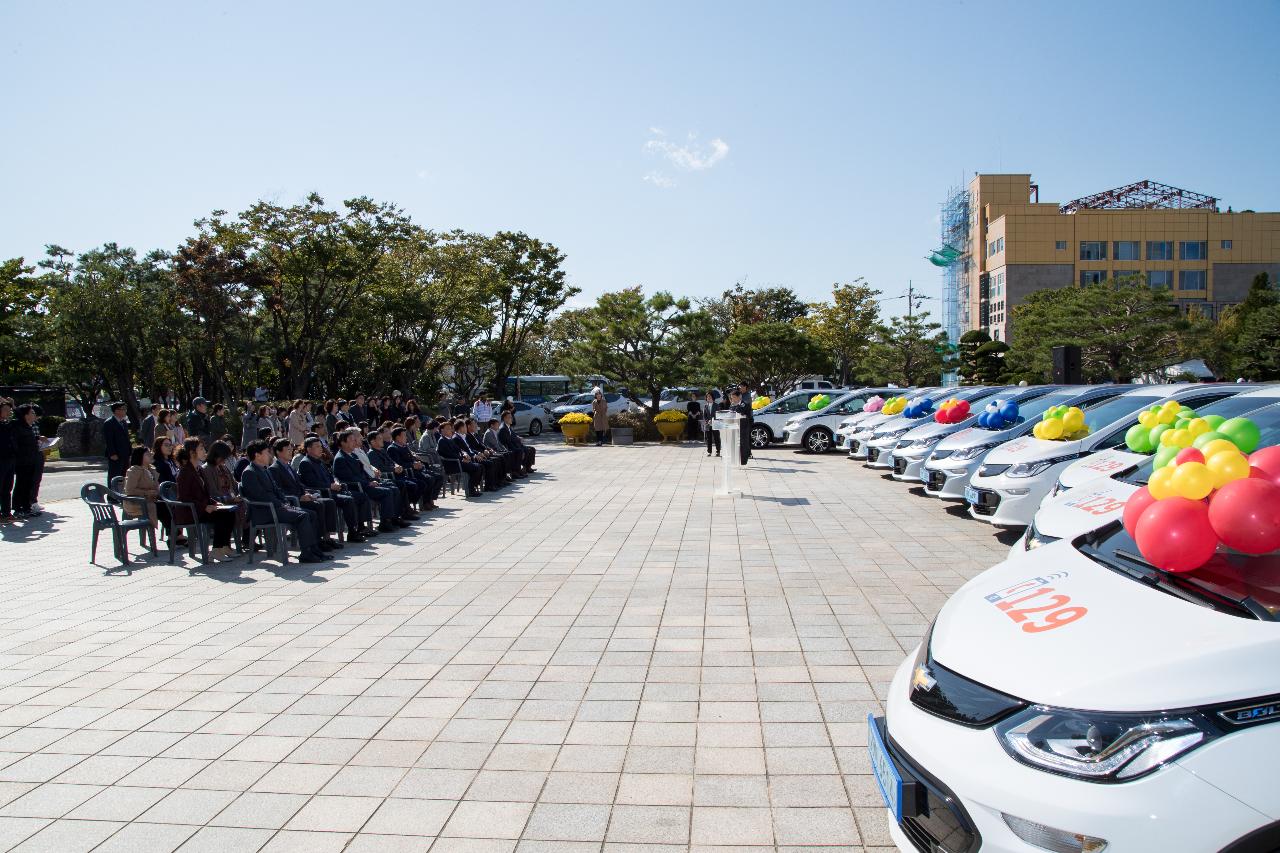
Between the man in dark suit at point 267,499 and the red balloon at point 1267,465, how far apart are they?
8.03 m

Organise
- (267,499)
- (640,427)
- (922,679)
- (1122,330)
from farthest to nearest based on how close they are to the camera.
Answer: (1122,330), (640,427), (267,499), (922,679)

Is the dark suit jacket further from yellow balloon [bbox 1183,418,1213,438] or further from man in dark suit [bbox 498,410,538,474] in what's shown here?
yellow balloon [bbox 1183,418,1213,438]

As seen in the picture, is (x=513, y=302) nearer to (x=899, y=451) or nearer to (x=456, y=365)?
(x=456, y=365)

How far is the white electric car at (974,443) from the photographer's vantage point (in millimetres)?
10648

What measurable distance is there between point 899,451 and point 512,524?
6469 millimetres

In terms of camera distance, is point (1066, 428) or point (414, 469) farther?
point (414, 469)

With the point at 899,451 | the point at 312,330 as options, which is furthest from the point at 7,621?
the point at 312,330

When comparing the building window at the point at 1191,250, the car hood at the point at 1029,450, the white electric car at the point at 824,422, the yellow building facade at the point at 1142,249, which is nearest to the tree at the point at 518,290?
the white electric car at the point at 824,422

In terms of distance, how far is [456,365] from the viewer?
3453cm

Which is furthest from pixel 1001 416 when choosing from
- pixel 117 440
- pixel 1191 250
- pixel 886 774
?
pixel 1191 250

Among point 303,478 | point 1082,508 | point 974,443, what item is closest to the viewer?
point 1082,508

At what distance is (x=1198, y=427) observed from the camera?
6094 millimetres

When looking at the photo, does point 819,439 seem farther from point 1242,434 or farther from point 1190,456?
point 1190,456

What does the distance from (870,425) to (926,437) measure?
4.24m
